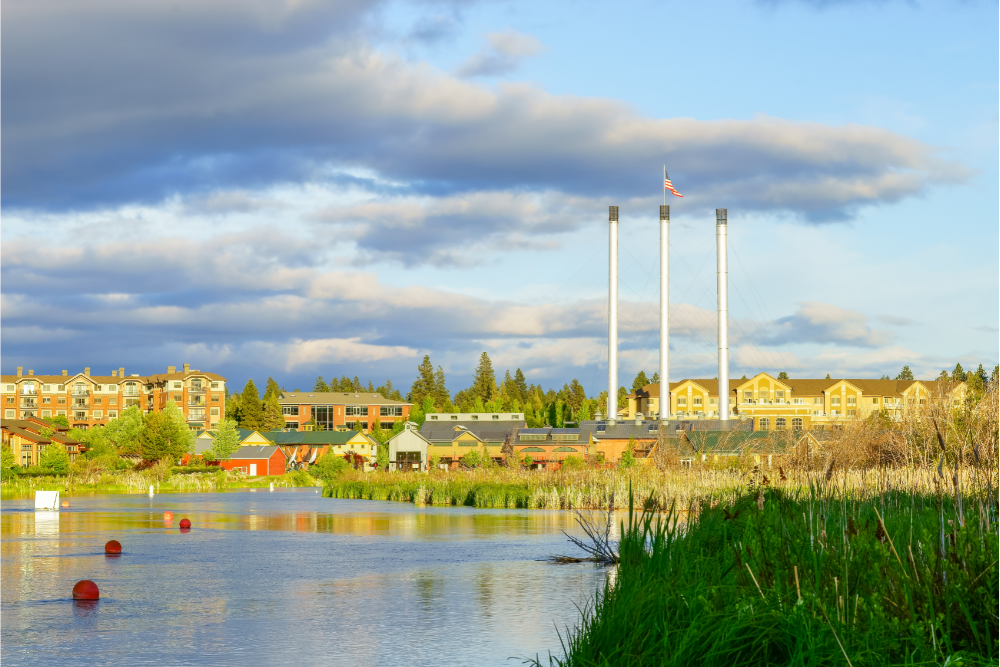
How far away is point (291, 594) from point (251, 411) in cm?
14901

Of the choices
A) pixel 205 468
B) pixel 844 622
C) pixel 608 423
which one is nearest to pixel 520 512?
pixel 844 622

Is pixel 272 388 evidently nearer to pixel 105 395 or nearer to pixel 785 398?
pixel 105 395

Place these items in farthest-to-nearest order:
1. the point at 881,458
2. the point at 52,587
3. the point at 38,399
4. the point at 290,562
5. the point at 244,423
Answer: the point at 38,399, the point at 244,423, the point at 881,458, the point at 290,562, the point at 52,587

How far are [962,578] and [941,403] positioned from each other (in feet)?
68.8

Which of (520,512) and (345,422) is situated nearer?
(520,512)

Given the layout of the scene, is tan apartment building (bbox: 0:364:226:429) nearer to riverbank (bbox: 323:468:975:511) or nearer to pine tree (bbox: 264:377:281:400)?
pine tree (bbox: 264:377:281:400)

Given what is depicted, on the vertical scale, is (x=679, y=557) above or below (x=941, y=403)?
below

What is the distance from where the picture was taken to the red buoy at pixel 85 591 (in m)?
15.6

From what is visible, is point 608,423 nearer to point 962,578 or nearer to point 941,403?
point 941,403

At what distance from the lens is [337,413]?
17212 centimetres

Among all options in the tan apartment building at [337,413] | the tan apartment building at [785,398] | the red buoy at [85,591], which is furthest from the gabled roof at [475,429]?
the red buoy at [85,591]

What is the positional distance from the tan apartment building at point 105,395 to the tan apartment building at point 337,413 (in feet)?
39.6

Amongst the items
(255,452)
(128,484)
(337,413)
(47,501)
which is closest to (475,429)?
(255,452)

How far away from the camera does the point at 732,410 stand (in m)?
141
